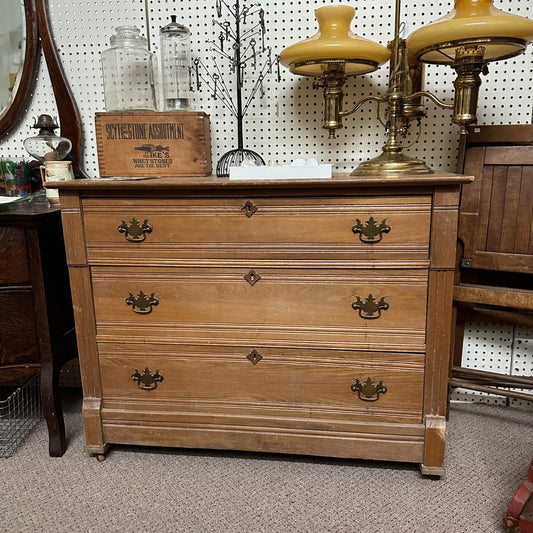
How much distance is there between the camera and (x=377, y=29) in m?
1.90

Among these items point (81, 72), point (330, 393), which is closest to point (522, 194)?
point (330, 393)

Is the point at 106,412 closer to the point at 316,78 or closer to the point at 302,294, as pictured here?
the point at 302,294

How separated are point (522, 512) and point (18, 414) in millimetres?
2115

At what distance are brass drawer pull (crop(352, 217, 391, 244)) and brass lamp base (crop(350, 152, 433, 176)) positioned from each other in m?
0.18

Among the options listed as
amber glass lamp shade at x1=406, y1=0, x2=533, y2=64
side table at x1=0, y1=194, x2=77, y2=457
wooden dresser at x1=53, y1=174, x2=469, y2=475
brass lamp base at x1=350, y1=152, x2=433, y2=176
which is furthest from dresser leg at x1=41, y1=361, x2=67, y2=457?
amber glass lamp shade at x1=406, y1=0, x2=533, y2=64

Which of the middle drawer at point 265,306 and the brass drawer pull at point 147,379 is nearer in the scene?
the middle drawer at point 265,306

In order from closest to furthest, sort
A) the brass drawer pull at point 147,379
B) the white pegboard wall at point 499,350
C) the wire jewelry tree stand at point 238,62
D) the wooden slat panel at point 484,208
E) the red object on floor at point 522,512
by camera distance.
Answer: the red object on floor at point 522,512 < the brass drawer pull at point 147,379 < the wooden slat panel at point 484,208 < the wire jewelry tree stand at point 238,62 < the white pegboard wall at point 499,350

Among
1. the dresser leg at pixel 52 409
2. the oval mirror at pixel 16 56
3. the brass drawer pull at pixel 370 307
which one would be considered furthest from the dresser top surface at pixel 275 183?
the oval mirror at pixel 16 56

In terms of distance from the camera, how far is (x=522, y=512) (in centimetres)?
132

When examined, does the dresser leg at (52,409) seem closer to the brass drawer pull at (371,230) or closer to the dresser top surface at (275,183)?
the dresser top surface at (275,183)

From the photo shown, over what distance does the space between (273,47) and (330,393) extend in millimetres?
1478

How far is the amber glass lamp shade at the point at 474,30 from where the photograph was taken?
53.2 inches

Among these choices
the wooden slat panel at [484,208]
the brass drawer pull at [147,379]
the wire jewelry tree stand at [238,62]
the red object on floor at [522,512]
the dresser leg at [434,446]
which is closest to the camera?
the red object on floor at [522,512]

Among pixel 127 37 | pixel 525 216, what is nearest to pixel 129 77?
pixel 127 37
